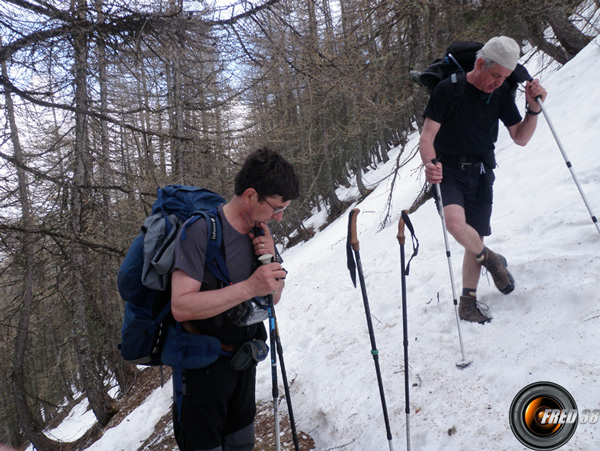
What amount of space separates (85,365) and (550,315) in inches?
318

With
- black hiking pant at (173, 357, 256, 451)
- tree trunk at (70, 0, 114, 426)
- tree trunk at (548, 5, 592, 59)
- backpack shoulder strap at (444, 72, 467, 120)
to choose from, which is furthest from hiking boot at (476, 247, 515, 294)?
tree trunk at (548, 5, 592, 59)

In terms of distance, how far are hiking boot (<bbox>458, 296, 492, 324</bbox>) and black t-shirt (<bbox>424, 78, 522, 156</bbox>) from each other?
1404 millimetres

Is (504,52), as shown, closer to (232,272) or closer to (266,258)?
(266,258)

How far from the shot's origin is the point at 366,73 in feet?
26.4

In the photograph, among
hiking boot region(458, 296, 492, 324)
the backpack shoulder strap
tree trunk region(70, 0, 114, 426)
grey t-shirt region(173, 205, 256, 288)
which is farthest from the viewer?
tree trunk region(70, 0, 114, 426)

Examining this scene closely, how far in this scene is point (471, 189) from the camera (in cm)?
363

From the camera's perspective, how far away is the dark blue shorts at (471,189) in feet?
11.8

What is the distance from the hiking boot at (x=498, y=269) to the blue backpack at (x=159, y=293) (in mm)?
2585

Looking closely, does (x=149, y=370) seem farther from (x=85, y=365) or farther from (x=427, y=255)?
(x=427, y=255)

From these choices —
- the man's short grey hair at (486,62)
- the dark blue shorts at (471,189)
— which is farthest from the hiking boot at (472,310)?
the man's short grey hair at (486,62)

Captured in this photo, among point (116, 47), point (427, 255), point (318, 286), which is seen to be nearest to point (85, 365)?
point (318, 286)

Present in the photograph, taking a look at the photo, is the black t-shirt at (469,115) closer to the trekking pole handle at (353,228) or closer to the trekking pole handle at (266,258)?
the trekking pole handle at (353,228)

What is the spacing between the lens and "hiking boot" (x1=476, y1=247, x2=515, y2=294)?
144 inches

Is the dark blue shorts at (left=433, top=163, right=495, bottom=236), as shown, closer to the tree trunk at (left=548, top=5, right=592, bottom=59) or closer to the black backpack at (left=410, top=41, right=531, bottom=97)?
the black backpack at (left=410, top=41, right=531, bottom=97)
